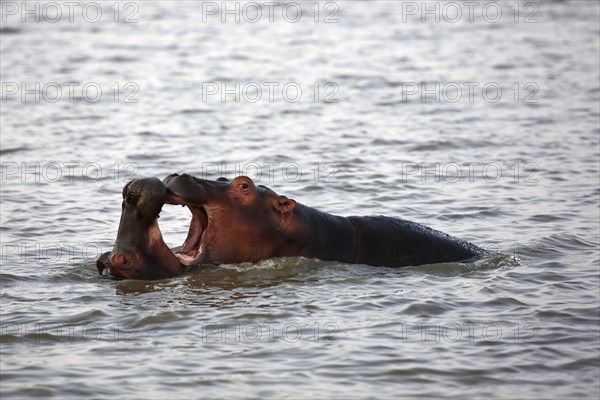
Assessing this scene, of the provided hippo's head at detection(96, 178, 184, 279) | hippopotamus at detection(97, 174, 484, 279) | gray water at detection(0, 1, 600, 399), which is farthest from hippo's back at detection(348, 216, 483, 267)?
hippo's head at detection(96, 178, 184, 279)

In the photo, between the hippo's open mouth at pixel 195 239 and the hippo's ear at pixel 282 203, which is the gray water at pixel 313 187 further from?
the hippo's ear at pixel 282 203

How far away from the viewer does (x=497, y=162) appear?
1500 cm

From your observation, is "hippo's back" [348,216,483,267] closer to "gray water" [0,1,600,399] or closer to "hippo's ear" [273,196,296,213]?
"gray water" [0,1,600,399]

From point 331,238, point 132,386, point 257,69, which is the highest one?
point 257,69

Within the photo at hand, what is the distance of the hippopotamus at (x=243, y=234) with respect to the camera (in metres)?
8.95

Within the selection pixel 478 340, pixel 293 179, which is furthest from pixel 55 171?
pixel 478 340

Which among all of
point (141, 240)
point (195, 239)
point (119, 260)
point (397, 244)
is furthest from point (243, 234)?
point (397, 244)

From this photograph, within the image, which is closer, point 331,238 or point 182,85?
point 331,238

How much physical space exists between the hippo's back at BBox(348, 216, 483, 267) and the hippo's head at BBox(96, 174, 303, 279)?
67cm

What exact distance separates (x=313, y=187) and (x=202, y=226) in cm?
415

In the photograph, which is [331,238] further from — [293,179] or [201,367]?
[293,179]

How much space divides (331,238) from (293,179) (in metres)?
4.22

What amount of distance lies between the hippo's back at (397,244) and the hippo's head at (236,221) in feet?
2.48

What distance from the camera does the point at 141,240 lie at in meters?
9.02
